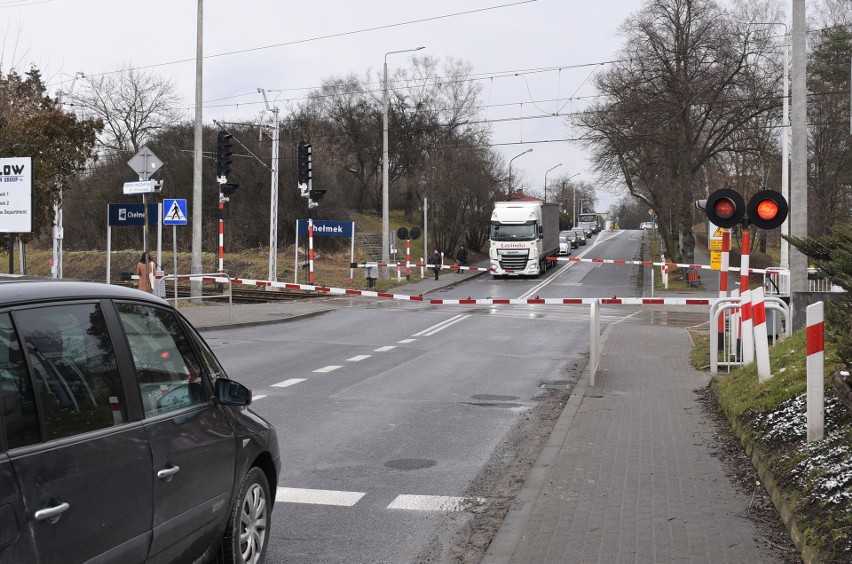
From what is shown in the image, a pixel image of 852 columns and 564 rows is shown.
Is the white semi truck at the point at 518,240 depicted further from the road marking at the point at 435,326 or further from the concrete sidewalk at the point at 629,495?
the concrete sidewalk at the point at 629,495

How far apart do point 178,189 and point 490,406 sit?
156ft

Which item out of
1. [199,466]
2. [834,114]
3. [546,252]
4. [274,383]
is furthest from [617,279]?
[199,466]

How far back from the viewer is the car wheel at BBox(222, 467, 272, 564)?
4.67 m

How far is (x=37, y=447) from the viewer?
320 centimetres

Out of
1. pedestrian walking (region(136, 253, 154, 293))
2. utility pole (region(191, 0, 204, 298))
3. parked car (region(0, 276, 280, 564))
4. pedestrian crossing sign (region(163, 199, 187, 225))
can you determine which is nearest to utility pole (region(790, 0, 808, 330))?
parked car (region(0, 276, 280, 564))

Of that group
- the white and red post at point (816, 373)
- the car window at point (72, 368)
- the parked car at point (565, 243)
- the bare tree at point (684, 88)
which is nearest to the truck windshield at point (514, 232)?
the bare tree at point (684, 88)

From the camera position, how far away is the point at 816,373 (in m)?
6.55

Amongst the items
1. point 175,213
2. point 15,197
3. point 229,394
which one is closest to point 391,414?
point 229,394

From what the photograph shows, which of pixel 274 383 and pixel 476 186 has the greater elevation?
pixel 476 186

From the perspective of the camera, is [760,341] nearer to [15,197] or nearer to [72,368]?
[72,368]

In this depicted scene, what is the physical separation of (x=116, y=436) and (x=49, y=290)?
0.62m

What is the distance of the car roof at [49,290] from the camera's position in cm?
335

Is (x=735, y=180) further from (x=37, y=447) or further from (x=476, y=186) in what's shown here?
(x=37, y=447)

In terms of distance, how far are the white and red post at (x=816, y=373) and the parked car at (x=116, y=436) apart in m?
3.88
